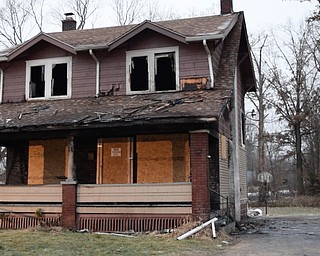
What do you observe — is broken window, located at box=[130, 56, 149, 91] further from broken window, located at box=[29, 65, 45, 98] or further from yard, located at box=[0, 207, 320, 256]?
yard, located at box=[0, 207, 320, 256]

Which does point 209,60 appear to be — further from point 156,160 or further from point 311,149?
point 311,149

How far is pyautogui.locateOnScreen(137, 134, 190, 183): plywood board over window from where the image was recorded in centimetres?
1481

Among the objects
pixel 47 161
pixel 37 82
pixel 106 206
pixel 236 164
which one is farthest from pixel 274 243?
pixel 37 82

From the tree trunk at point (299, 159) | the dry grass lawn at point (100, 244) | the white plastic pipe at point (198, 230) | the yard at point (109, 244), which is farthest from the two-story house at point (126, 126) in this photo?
the tree trunk at point (299, 159)

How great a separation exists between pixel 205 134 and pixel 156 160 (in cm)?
298

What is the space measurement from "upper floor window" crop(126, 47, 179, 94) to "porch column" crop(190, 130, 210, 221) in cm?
303

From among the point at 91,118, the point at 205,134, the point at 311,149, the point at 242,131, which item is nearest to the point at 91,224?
the point at 91,118

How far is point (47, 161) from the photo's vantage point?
648 inches

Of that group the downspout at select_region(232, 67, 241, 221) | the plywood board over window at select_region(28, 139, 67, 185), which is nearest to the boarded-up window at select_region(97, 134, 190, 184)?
the plywood board over window at select_region(28, 139, 67, 185)

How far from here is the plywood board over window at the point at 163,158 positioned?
48.6 ft

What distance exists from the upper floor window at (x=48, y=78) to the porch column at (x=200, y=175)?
5758mm

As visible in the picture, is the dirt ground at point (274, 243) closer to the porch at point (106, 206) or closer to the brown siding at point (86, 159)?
the porch at point (106, 206)

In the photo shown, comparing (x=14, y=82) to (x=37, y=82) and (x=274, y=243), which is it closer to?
(x=37, y=82)

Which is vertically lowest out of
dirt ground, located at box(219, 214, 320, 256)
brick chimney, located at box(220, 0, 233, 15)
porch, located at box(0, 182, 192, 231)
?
dirt ground, located at box(219, 214, 320, 256)
